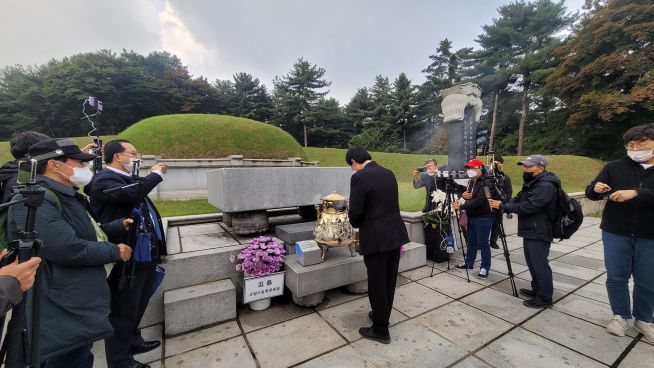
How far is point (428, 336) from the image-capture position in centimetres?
295

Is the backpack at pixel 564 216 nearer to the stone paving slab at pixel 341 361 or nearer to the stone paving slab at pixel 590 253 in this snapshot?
the stone paving slab at pixel 341 361

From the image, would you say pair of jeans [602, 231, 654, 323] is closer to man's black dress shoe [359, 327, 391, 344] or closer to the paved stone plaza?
the paved stone plaza

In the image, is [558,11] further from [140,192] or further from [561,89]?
[140,192]

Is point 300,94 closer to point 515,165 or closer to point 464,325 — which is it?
point 515,165

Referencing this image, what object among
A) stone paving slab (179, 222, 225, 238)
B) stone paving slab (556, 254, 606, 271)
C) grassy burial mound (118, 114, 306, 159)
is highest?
grassy burial mound (118, 114, 306, 159)

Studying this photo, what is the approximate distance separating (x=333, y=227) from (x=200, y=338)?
2.03 m

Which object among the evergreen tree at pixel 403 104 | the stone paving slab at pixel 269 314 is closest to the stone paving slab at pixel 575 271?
the stone paving slab at pixel 269 314

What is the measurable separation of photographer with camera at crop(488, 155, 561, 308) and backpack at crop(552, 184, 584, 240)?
7 cm

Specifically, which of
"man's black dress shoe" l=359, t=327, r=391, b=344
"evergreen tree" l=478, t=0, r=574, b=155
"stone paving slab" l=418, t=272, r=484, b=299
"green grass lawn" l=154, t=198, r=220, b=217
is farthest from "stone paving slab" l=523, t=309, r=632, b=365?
"evergreen tree" l=478, t=0, r=574, b=155

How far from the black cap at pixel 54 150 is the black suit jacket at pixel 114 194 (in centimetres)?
43

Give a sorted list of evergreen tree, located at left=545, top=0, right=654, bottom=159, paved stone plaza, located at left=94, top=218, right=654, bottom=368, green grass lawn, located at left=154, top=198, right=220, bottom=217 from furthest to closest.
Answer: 1. evergreen tree, located at left=545, top=0, right=654, bottom=159
2. green grass lawn, located at left=154, top=198, right=220, bottom=217
3. paved stone plaza, located at left=94, top=218, right=654, bottom=368

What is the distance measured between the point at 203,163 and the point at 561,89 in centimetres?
2636

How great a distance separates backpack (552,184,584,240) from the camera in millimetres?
3514

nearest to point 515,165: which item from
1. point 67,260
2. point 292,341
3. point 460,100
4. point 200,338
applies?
point 460,100
